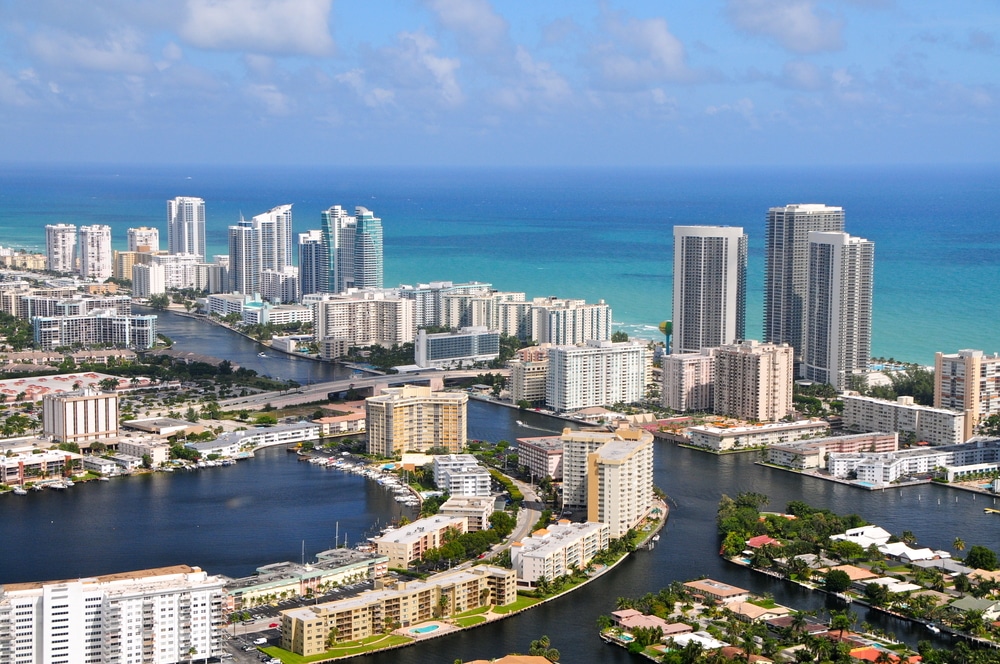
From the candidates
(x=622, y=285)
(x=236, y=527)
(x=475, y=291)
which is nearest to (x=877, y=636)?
(x=236, y=527)

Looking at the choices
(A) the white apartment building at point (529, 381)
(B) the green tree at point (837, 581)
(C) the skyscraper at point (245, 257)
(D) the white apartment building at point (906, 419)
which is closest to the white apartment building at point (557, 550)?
(B) the green tree at point (837, 581)

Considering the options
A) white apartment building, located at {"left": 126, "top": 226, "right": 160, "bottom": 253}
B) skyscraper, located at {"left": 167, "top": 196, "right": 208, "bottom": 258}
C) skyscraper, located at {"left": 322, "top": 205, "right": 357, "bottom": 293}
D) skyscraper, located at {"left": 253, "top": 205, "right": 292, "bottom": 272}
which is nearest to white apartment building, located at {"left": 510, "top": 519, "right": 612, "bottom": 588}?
skyscraper, located at {"left": 322, "top": 205, "right": 357, "bottom": 293}

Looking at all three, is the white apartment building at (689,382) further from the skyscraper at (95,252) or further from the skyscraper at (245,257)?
the skyscraper at (95,252)

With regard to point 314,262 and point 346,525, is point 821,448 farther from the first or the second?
point 314,262

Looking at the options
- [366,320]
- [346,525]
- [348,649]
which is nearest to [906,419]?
[346,525]

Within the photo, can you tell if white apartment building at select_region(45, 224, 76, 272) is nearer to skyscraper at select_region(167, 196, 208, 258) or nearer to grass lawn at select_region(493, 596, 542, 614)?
skyscraper at select_region(167, 196, 208, 258)

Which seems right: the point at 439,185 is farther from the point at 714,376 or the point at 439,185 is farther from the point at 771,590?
the point at 771,590
